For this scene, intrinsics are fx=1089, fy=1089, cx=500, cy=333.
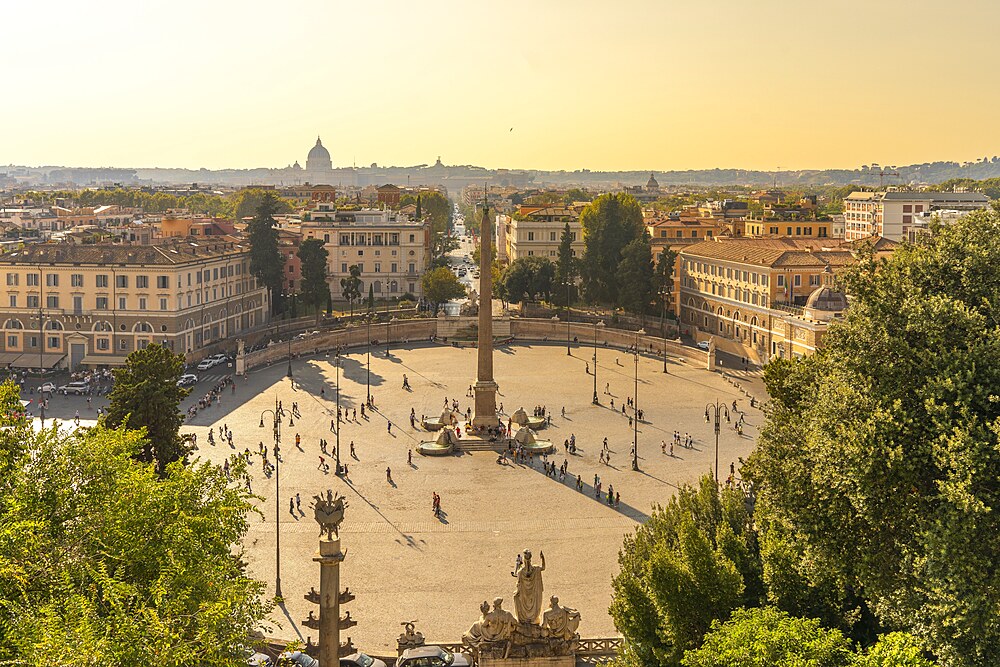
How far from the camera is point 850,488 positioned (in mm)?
19906

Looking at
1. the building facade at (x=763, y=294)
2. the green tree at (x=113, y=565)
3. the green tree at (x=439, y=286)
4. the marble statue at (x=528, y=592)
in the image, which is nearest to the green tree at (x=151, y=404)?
the green tree at (x=113, y=565)

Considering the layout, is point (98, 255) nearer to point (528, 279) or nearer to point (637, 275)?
point (528, 279)

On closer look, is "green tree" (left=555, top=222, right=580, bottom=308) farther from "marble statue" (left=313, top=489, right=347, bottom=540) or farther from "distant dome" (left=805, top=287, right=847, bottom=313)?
"marble statue" (left=313, top=489, right=347, bottom=540)

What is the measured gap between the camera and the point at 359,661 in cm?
2425

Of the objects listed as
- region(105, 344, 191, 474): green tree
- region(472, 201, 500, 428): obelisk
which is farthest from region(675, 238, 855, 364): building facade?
region(105, 344, 191, 474): green tree

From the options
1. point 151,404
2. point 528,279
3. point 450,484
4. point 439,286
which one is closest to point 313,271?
point 439,286

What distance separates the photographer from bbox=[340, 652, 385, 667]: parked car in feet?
78.8

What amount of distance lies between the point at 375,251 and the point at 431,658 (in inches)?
2800

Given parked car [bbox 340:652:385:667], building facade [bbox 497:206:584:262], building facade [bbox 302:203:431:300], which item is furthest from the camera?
building facade [bbox 497:206:584:262]

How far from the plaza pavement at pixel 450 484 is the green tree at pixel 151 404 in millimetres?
4035

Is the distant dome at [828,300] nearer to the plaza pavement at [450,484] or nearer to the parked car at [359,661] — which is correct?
the plaza pavement at [450,484]

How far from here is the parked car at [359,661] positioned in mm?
24019

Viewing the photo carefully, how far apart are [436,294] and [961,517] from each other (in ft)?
226

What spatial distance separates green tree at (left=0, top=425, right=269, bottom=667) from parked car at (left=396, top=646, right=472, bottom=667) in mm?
5581
